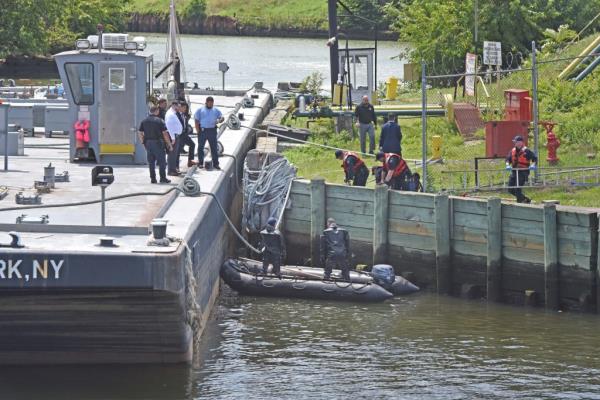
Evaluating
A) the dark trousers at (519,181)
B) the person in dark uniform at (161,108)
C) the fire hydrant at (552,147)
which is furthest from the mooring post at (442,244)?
the person in dark uniform at (161,108)

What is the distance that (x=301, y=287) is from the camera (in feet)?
80.8

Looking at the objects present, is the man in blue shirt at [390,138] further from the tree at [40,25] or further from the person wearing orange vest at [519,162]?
the tree at [40,25]

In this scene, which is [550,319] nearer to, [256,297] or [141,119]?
[256,297]

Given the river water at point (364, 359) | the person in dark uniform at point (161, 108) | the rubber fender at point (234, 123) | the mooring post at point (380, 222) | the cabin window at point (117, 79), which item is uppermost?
the cabin window at point (117, 79)

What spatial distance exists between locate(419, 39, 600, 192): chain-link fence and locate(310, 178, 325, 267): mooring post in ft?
6.00

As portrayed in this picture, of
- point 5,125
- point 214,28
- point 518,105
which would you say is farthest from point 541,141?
point 214,28

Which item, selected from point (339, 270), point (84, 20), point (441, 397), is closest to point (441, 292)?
point (339, 270)

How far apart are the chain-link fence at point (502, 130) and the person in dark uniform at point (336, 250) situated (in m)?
2.59

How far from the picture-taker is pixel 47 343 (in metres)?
19.8

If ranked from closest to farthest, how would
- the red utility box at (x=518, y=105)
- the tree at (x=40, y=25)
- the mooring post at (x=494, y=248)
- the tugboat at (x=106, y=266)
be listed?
the tugboat at (x=106, y=266) < the mooring post at (x=494, y=248) < the red utility box at (x=518, y=105) < the tree at (x=40, y=25)

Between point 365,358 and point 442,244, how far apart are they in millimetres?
→ 4254

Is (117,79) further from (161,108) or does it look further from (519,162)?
(519,162)

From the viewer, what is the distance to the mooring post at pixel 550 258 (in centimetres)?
2372

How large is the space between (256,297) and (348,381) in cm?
498
